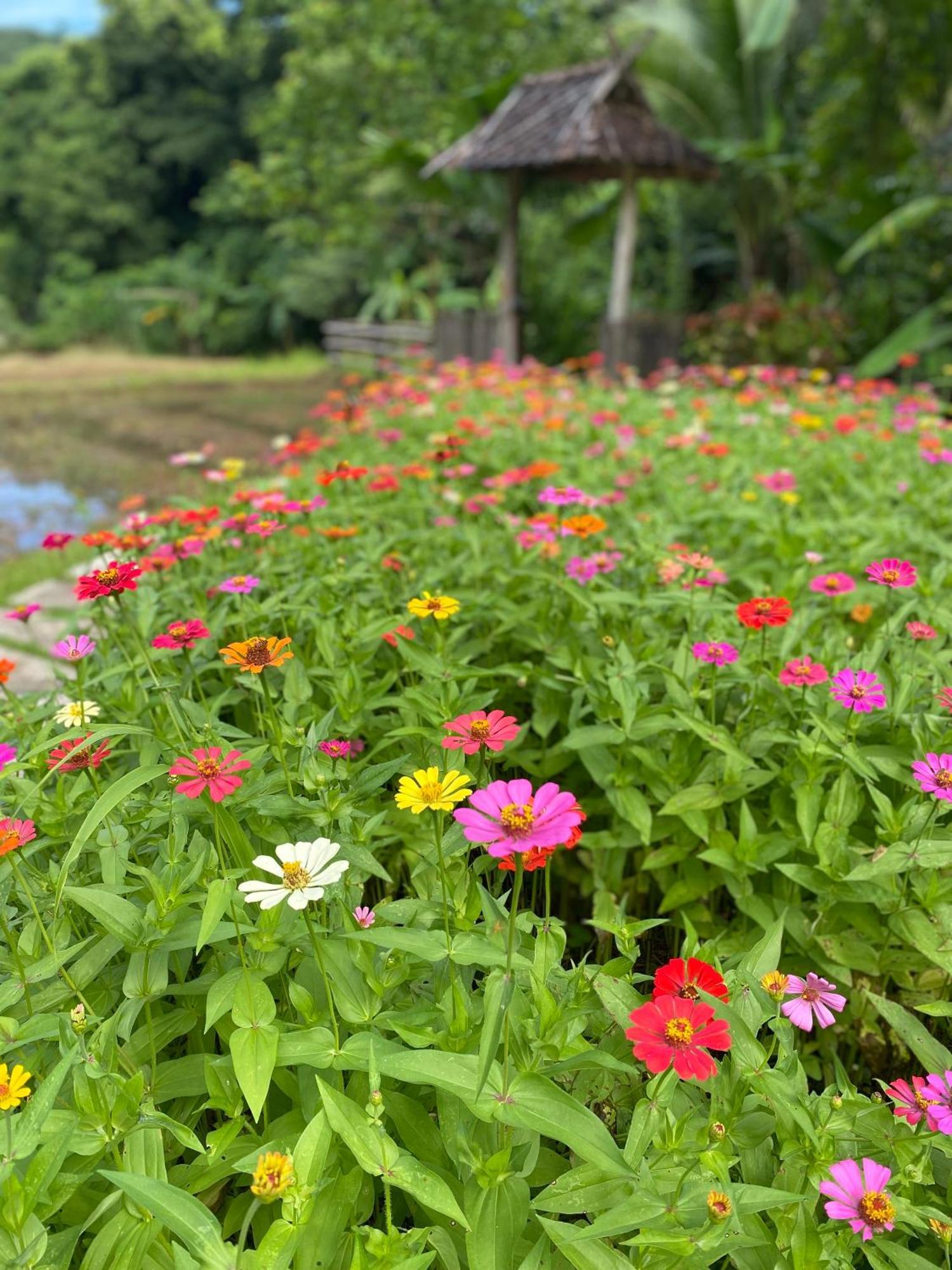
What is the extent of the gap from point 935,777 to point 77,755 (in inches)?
45.4

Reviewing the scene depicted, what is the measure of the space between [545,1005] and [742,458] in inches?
113

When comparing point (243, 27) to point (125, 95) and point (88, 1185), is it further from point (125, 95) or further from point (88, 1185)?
point (88, 1185)

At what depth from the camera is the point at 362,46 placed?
12109 mm

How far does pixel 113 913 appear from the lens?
1.01 metres

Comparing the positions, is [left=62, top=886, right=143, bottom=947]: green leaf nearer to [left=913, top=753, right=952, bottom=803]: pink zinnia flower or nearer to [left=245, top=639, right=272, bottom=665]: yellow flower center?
[left=245, top=639, right=272, bottom=665]: yellow flower center

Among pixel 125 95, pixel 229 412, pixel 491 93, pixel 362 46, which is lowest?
pixel 229 412

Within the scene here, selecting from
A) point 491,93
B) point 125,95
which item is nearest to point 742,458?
point 491,93

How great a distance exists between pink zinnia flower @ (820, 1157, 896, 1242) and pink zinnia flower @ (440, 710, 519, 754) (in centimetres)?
53

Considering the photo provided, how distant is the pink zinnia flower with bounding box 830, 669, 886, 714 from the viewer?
1357mm

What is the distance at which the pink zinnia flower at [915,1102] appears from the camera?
89 cm

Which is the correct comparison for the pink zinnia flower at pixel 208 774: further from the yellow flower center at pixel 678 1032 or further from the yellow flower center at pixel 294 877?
the yellow flower center at pixel 678 1032

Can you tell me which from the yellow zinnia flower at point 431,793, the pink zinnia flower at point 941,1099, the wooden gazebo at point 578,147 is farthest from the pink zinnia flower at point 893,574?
the wooden gazebo at point 578,147

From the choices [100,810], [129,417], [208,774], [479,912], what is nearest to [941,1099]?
[479,912]

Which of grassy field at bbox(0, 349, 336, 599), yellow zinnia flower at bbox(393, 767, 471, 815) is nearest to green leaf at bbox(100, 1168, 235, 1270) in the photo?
yellow zinnia flower at bbox(393, 767, 471, 815)
